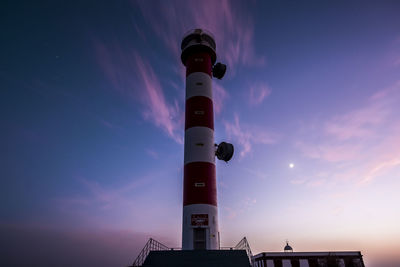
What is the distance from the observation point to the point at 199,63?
2789cm

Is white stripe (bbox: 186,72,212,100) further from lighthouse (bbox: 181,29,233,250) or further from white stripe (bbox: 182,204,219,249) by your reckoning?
white stripe (bbox: 182,204,219,249)

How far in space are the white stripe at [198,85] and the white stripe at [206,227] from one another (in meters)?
11.2

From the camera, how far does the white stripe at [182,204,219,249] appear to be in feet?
68.7

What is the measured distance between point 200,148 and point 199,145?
0.31m

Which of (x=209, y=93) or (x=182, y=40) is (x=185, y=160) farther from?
(x=182, y=40)

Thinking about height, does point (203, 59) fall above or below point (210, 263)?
above

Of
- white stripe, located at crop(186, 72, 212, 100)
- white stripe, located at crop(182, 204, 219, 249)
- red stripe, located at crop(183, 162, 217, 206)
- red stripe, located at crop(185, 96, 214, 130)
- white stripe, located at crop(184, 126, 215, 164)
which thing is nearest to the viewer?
white stripe, located at crop(182, 204, 219, 249)

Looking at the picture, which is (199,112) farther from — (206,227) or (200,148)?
(206,227)

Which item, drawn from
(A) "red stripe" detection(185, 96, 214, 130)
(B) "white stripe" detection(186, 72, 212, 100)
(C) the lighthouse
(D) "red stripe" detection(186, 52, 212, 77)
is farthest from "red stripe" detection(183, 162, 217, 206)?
(D) "red stripe" detection(186, 52, 212, 77)

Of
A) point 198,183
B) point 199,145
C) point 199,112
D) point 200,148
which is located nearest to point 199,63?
point 199,112

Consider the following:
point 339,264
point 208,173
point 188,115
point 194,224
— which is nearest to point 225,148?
point 208,173

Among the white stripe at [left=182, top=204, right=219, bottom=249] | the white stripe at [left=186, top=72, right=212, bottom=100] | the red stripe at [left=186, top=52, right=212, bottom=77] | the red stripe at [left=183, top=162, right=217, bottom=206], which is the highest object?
the red stripe at [left=186, top=52, right=212, bottom=77]

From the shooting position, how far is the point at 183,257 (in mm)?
17047

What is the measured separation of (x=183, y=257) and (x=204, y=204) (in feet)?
17.4
